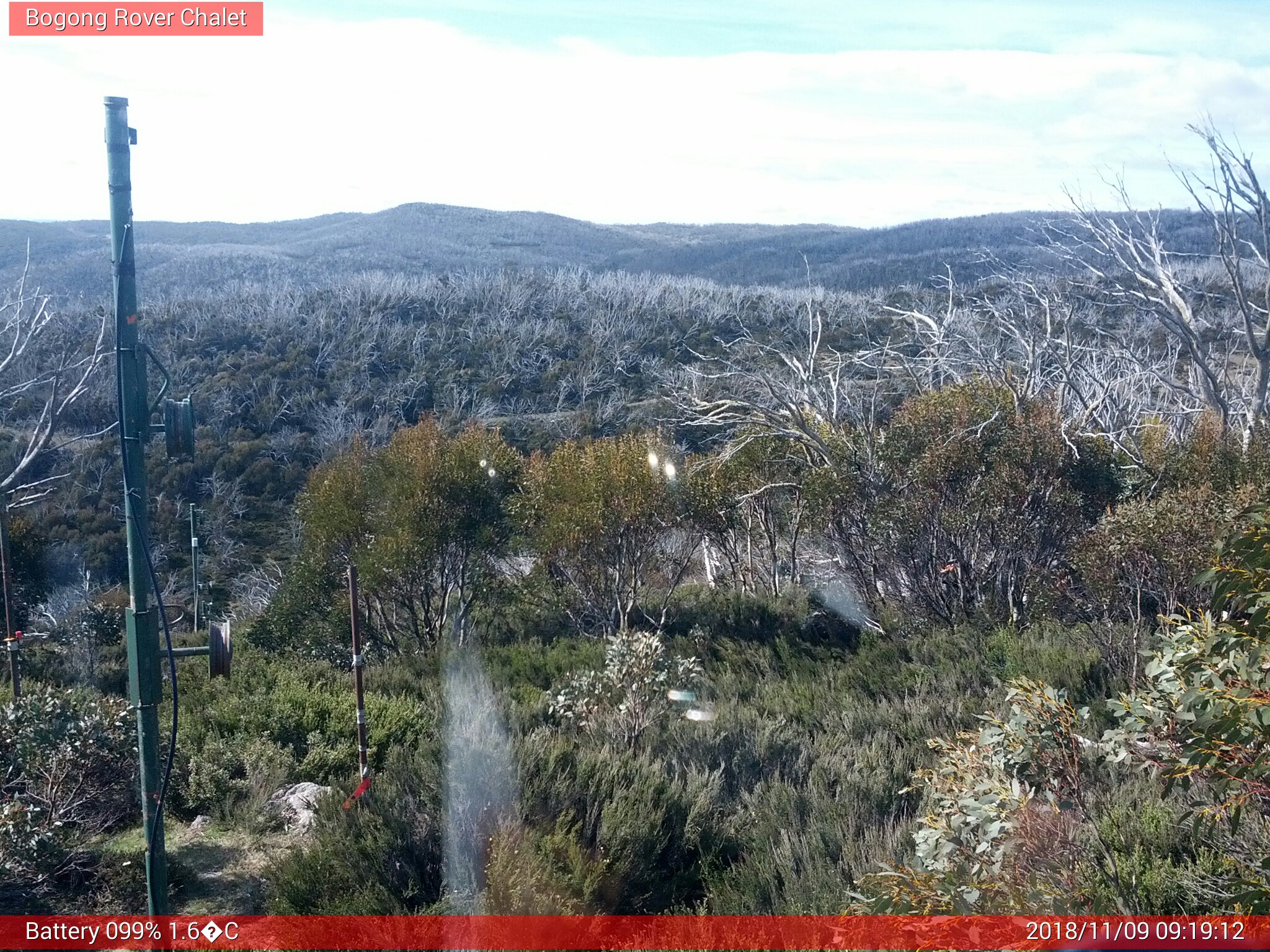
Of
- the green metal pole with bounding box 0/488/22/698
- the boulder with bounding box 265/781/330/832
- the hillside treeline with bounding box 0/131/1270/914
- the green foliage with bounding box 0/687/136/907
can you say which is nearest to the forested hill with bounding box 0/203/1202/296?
the hillside treeline with bounding box 0/131/1270/914

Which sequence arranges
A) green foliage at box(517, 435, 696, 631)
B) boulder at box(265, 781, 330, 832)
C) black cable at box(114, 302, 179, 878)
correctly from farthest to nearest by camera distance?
green foliage at box(517, 435, 696, 631)
boulder at box(265, 781, 330, 832)
black cable at box(114, 302, 179, 878)

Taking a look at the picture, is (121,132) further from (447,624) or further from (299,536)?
(299,536)

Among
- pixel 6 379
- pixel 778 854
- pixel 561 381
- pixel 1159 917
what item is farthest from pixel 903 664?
pixel 6 379

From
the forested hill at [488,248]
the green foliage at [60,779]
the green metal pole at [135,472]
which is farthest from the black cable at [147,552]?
the forested hill at [488,248]

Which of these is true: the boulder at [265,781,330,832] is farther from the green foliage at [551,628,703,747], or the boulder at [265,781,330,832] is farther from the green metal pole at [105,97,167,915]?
the green foliage at [551,628,703,747]

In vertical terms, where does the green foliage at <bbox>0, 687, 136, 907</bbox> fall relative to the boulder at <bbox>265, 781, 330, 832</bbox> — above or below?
above

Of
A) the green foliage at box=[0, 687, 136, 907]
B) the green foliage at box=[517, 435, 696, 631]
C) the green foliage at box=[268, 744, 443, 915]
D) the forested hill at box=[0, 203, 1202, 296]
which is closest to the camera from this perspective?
the green foliage at box=[268, 744, 443, 915]

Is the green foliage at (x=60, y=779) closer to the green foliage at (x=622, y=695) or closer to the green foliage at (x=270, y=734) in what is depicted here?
the green foliage at (x=270, y=734)

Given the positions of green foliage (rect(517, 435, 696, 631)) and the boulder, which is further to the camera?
green foliage (rect(517, 435, 696, 631))
